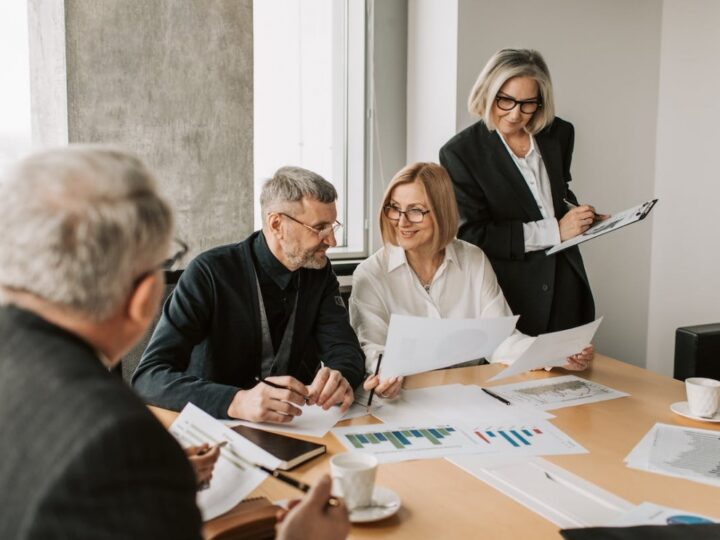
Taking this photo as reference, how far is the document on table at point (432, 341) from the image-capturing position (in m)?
1.65

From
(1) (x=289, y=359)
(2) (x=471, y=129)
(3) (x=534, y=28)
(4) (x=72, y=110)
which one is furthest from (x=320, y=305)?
(3) (x=534, y=28)

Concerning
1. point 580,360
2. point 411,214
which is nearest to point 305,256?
point 411,214

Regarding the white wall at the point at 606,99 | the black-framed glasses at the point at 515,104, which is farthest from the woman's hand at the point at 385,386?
the white wall at the point at 606,99

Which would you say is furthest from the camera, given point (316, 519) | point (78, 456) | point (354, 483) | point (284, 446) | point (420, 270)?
point (420, 270)

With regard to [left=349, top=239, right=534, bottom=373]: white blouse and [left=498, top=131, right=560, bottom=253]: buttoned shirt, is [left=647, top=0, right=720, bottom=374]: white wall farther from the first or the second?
[left=349, top=239, right=534, bottom=373]: white blouse

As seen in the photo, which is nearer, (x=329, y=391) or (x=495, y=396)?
(x=329, y=391)

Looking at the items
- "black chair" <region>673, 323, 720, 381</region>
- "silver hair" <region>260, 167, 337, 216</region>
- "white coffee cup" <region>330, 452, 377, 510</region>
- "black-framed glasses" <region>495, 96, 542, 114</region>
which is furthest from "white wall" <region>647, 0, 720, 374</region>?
"white coffee cup" <region>330, 452, 377, 510</region>

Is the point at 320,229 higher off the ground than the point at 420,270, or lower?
higher

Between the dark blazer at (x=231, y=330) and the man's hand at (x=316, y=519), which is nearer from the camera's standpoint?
the man's hand at (x=316, y=519)

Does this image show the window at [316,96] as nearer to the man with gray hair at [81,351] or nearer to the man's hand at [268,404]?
the man's hand at [268,404]

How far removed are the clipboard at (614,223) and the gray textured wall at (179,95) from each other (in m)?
1.38

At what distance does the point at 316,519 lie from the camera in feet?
2.97

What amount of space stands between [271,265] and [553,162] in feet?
4.21

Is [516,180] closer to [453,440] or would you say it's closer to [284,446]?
[453,440]
